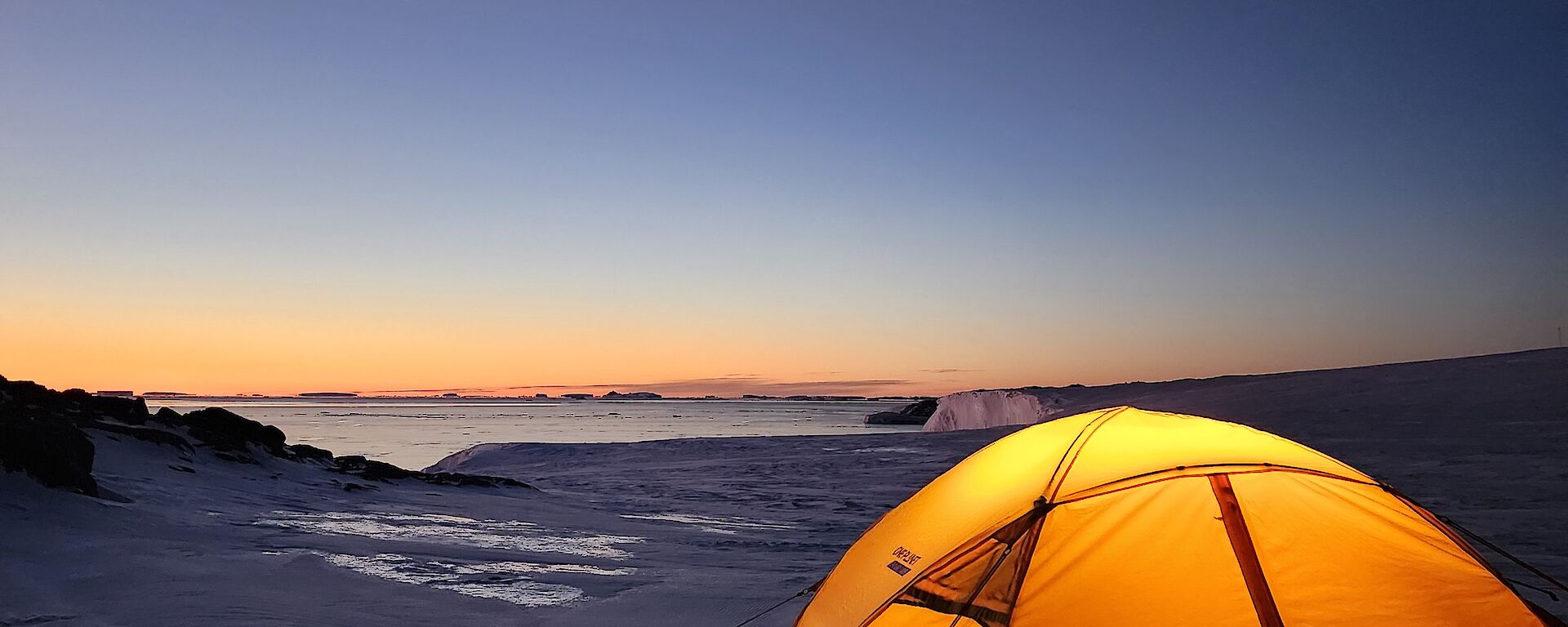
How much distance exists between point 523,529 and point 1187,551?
8.12 m

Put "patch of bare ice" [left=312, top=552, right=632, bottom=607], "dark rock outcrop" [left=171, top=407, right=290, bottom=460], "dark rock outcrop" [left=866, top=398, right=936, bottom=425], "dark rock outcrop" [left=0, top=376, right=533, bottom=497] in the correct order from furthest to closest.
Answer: "dark rock outcrop" [left=866, top=398, right=936, bottom=425]
"dark rock outcrop" [left=171, top=407, right=290, bottom=460]
"dark rock outcrop" [left=0, top=376, right=533, bottom=497]
"patch of bare ice" [left=312, top=552, right=632, bottom=607]

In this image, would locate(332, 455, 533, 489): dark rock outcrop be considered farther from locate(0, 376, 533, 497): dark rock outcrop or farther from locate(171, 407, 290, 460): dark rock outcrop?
locate(171, 407, 290, 460): dark rock outcrop

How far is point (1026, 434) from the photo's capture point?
5125mm

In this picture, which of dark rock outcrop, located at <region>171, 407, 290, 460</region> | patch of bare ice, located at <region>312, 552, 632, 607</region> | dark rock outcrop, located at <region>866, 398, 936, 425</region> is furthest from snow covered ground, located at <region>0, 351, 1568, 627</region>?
dark rock outcrop, located at <region>866, 398, 936, 425</region>

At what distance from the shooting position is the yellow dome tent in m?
3.88

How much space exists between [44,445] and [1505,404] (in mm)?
23408

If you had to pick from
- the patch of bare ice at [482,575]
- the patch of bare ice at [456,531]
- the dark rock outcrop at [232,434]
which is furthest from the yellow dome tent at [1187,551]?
the dark rock outcrop at [232,434]

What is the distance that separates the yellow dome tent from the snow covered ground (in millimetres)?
2157

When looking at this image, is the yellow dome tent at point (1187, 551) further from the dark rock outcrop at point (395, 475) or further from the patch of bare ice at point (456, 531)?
the dark rock outcrop at point (395, 475)

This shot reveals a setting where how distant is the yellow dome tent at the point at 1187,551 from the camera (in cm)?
388

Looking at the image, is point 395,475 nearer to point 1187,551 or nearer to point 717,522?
point 717,522

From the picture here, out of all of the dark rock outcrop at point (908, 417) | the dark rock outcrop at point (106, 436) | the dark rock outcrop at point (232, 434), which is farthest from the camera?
the dark rock outcrop at point (908, 417)

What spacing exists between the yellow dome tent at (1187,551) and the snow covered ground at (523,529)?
2157 mm

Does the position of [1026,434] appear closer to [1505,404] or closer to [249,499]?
[249,499]
